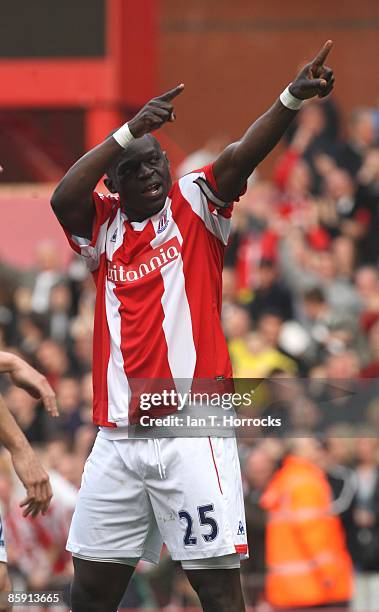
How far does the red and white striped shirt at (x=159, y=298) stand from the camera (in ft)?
20.1

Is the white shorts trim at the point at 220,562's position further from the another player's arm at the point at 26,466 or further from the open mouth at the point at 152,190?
the open mouth at the point at 152,190

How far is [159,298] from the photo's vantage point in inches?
242

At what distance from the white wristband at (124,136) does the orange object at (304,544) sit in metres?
4.66

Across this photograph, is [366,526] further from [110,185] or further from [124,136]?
[124,136]

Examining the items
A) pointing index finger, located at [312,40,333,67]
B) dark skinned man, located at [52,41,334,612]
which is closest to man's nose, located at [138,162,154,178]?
dark skinned man, located at [52,41,334,612]

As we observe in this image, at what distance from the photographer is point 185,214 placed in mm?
6207

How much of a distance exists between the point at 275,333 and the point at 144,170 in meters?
6.33

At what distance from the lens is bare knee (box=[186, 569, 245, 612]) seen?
6.00 m

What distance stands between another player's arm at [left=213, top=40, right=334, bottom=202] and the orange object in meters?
4.40

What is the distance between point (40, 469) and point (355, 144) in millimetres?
8968

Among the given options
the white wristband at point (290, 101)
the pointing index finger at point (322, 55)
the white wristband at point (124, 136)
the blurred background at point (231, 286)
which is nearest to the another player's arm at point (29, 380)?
the white wristband at point (124, 136)

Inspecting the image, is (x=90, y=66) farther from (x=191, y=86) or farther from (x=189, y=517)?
(x=189, y=517)

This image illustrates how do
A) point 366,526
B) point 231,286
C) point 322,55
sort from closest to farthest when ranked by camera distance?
point 322,55 → point 366,526 → point 231,286

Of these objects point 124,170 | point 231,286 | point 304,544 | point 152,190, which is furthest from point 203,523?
point 231,286
